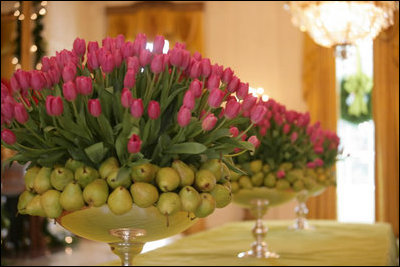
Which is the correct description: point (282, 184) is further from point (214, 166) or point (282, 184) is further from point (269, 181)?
point (214, 166)

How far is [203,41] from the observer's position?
413 inches

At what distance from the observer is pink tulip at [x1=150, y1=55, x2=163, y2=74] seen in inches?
49.4

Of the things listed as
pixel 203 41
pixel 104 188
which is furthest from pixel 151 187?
pixel 203 41

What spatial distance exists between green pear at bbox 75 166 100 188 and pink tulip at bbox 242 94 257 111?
1.13ft

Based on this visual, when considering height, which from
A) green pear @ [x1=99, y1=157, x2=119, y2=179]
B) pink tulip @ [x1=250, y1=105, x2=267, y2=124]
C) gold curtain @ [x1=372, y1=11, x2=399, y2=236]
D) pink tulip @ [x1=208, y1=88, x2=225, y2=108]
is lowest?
green pear @ [x1=99, y1=157, x2=119, y2=179]

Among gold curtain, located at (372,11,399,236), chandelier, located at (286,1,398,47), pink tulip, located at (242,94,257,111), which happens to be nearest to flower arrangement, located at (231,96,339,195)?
pink tulip, located at (242,94,257,111)

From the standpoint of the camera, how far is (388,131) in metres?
9.27


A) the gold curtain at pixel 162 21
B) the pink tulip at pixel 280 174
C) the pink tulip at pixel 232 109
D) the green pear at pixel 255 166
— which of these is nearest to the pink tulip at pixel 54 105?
the pink tulip at pixel 232 109

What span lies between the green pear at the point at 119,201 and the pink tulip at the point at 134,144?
0.10 m

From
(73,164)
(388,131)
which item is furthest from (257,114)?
(388,131)

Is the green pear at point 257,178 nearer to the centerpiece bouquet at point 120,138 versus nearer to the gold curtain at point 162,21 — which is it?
the centerpiece bouquet at point 120,138

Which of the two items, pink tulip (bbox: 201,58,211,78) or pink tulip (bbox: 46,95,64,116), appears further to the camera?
pink tulip (bbox: 201,58,211,78)

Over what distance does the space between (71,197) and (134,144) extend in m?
0.18

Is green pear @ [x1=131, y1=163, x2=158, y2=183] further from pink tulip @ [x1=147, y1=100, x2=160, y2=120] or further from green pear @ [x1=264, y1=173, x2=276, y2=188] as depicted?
green pear @ [x1=264, y1=173, x2=276, y2=188]
